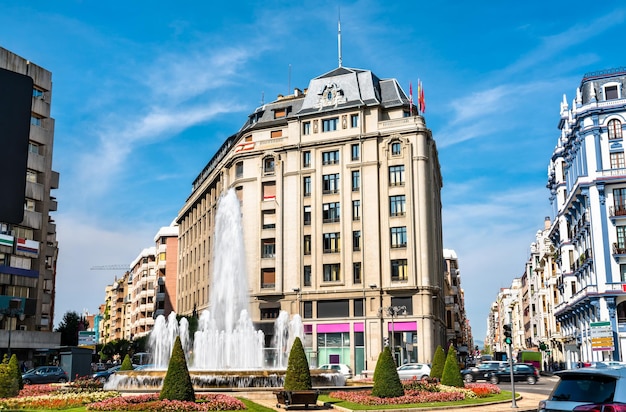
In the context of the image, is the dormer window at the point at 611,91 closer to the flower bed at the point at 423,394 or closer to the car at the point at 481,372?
the car at the point at 481,372

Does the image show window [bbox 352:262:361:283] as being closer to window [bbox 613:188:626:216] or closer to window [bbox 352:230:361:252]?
window [bbox 352:230:361:252]

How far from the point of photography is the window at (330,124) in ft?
214

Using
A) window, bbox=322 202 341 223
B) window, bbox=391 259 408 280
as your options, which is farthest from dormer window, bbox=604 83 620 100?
window, bbox=322 202 341 223

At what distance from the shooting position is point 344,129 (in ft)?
211

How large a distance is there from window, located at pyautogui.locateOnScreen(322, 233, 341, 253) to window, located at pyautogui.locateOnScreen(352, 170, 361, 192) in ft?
15.3

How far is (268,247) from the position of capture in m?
65.4

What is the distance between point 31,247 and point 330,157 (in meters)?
31.0

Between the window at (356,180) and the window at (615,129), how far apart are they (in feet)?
73.0

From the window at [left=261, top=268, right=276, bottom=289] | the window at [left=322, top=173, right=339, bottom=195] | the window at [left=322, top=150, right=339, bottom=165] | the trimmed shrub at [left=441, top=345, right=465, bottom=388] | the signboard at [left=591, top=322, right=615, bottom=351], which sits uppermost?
the window at [left=322, top=150, right=339, bottom=165]

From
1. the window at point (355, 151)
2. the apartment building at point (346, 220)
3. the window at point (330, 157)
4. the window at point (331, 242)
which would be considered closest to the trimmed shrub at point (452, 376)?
the apartment building at point (346, 220)

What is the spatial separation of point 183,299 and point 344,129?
38110mm

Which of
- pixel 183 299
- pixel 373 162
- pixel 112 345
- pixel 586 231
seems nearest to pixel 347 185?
pixel 373 162

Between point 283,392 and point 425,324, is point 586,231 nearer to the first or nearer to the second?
point 425,324

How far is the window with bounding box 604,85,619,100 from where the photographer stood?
193 ft
